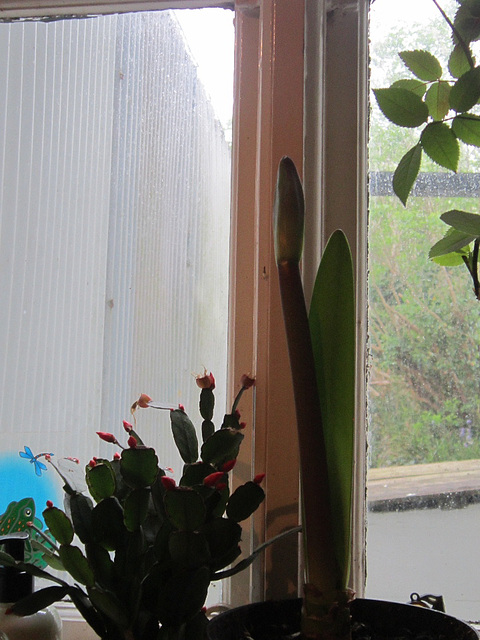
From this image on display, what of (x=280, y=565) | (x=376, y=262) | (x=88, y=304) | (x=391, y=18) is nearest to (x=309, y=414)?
(x=280, y=565)

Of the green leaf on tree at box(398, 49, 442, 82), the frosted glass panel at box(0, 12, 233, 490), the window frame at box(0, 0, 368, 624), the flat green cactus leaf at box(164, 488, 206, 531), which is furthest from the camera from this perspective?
the frosted glass panel at box(0, 12, 233, 490)

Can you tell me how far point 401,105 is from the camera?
62 cm

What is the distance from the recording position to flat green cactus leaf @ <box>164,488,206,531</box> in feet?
1.75

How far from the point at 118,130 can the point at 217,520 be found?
2.04ft

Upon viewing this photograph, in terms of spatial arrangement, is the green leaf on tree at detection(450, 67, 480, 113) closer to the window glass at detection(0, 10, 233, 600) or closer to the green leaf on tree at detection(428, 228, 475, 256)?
the green leaf on tree at detection(428, 228, 475, 256)

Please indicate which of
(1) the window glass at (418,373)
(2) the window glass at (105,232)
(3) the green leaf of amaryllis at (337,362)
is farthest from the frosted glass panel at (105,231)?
(3) the green leaf of amaryllis at (337,362)

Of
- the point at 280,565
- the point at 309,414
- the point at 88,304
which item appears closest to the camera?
the point at 309,414

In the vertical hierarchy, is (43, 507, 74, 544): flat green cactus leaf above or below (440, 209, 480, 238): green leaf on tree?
below

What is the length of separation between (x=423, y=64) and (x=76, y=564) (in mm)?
592

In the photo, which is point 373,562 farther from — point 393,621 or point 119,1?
point 119,1

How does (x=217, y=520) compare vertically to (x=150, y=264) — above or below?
below

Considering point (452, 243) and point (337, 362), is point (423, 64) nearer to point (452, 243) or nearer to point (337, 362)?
point (452, 243)

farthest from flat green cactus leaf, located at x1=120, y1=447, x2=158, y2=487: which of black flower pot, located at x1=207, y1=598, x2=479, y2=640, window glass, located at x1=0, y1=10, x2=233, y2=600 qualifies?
window glass, located at x1=0, y1=10, x2=233, y2=600

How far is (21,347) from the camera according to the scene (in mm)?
972
